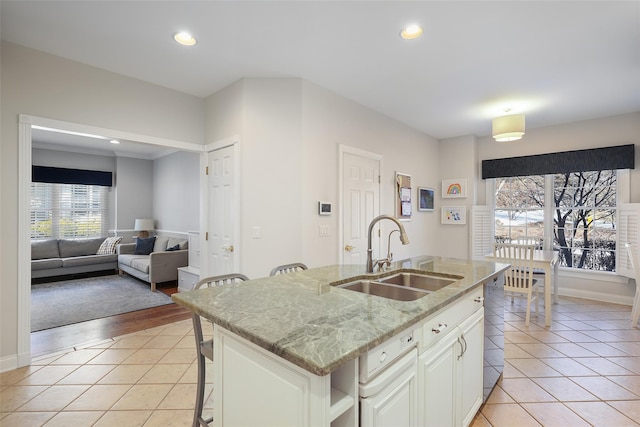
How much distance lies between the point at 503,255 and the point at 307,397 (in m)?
3.70

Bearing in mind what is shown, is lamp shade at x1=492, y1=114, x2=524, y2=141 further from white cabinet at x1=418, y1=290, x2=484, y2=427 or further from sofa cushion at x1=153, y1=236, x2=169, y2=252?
sofa cushion at x1=153, y1=236, x2=169, y2=252

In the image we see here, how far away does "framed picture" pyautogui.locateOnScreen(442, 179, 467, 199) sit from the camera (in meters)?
5.25

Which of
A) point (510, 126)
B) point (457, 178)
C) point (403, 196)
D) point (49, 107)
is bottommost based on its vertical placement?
point (403, 196)

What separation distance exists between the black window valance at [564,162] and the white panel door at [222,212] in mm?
4356

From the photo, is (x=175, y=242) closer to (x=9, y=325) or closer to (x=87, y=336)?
(x=87, y=336)

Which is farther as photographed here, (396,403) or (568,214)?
(568,214)

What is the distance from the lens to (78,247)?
19.4ft

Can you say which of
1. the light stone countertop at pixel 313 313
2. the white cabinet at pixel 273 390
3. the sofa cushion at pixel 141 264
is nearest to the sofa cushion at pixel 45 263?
the sofa cushion at pixel 141 264

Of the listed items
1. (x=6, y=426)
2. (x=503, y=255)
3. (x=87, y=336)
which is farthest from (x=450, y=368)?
(x=87, y=336)

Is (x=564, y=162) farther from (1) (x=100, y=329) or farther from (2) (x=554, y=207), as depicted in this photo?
(1) (x=100, y=329)

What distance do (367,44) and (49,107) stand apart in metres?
2.83

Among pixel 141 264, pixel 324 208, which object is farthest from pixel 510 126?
pixel 141 264

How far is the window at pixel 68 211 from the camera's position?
6086 mm

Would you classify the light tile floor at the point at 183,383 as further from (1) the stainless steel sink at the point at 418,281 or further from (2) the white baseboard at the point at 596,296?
(2) the white baseboard at the point at 596,296
